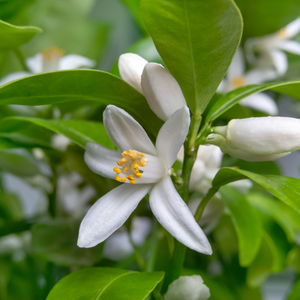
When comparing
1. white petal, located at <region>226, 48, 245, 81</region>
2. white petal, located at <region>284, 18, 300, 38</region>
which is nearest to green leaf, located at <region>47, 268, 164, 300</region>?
white petal, located at <region>226, 48, 245, 81</region>

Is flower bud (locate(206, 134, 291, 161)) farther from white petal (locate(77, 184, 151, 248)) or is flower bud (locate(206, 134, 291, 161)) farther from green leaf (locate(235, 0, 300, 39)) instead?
green leaf (locate(235, 0, 300, 39))

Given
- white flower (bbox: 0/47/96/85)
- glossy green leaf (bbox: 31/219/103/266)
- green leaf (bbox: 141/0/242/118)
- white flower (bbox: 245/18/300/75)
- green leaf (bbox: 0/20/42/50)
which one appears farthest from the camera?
white flower (bbox: 245/18/300/75)

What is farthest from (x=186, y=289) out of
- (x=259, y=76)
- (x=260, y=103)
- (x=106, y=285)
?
(x=259, y=76)

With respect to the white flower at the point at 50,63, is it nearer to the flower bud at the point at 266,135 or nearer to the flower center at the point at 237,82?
the flower center at the point at 237,82

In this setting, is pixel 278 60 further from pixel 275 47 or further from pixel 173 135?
pixel 173 135

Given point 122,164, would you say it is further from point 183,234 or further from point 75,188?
point 75,188

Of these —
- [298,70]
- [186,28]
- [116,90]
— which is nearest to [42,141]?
[116,90]

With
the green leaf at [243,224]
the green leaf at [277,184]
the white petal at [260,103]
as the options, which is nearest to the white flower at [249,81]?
the white petal at [260,103]
